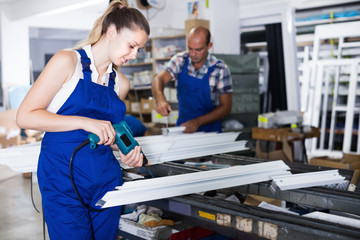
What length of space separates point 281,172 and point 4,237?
9.03 ft

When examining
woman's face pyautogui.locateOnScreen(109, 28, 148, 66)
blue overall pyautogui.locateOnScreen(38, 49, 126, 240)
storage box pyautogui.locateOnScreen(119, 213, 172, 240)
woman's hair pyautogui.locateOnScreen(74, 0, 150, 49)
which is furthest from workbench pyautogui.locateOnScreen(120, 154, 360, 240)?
woman's hair pyautogui.locateOnScreen(74, 0, 150, 49)

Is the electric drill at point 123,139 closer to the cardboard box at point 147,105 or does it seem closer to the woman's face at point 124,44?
the woman's face at point 124,44

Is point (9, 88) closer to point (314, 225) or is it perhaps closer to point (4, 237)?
point (4, 237)

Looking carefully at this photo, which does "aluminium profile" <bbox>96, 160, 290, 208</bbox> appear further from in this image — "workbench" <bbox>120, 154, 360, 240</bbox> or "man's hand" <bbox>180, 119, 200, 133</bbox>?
"man's hand" <bbox>180, 119, 200, 133</bbox>

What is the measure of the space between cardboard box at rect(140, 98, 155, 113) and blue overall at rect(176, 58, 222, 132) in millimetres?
2968

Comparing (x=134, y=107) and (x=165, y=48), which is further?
(x=134, y=107)

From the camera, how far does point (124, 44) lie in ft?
5.51

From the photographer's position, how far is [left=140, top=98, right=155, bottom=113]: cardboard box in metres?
6.71

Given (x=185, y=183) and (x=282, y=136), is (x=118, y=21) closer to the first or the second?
(x=185, y=183)

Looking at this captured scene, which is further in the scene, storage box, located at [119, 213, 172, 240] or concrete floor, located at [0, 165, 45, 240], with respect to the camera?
concrete floor, located at [0, 165, 45, 240]

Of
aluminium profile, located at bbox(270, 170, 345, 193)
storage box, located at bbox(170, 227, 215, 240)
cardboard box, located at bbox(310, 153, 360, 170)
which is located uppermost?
aluminium profile, located at bbox(270, 170, 345, 193)

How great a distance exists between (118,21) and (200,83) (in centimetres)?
198

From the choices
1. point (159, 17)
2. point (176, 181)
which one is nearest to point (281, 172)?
point (176, 181)

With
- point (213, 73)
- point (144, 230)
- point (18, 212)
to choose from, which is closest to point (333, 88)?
point (213, 73)
